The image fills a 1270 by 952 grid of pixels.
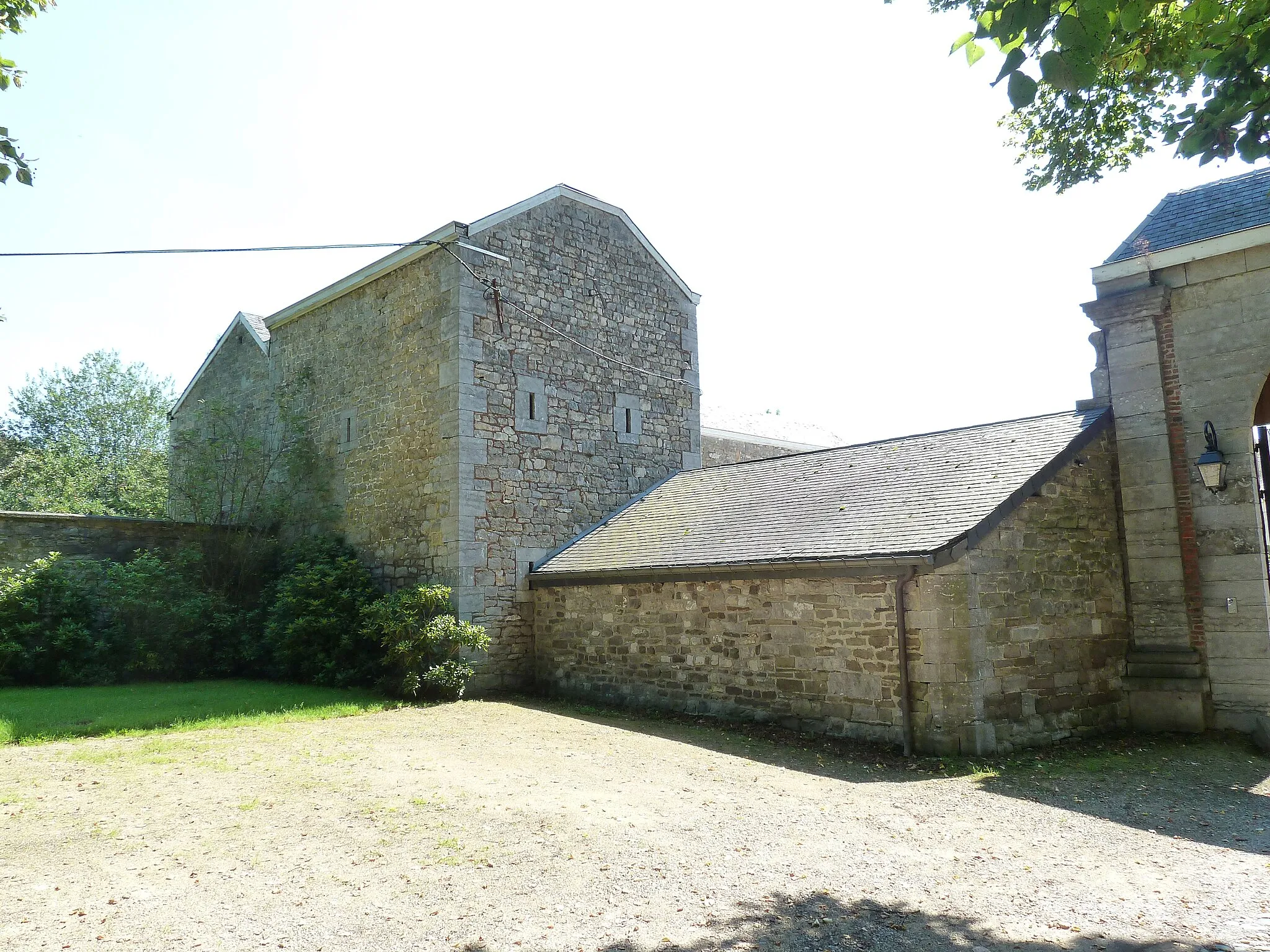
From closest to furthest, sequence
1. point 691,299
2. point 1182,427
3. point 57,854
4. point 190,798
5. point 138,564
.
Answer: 1. point 57,854
2. point 190,798
3. point 1182,427
4. point 138,564
5. point 691,299

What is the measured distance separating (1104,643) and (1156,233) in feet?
15.8

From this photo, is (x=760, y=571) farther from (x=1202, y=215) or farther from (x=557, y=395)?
(x=1202, y=215)

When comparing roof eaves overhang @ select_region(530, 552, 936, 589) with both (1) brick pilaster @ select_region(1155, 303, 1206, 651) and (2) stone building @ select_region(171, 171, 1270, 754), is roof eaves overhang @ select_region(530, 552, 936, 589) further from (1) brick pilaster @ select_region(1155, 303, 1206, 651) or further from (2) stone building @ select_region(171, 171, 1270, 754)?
(1) brick pilaster @ select_region(1155, 303, 1206, 651)

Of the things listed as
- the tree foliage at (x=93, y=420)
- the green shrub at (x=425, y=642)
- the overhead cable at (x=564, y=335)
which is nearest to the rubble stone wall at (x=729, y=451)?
the overhead cable at (x=564, y=335)

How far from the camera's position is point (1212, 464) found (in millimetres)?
8867

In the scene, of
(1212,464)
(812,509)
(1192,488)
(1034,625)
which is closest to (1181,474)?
(1192,488)

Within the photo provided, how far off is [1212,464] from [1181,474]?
0.51 metres

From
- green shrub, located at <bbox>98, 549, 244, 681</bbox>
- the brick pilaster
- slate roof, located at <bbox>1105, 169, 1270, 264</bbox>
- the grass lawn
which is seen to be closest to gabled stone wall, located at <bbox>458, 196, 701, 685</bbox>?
the grass lawn

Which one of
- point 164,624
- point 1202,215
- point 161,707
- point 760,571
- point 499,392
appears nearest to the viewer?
point 760,571

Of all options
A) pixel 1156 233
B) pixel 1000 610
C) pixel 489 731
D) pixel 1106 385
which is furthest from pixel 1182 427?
pixel 489 731

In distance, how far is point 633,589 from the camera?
11297 mm

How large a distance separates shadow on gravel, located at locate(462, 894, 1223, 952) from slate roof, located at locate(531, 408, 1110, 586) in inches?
154

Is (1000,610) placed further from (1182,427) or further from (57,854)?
(57,854)

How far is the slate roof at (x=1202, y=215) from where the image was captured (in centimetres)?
927
